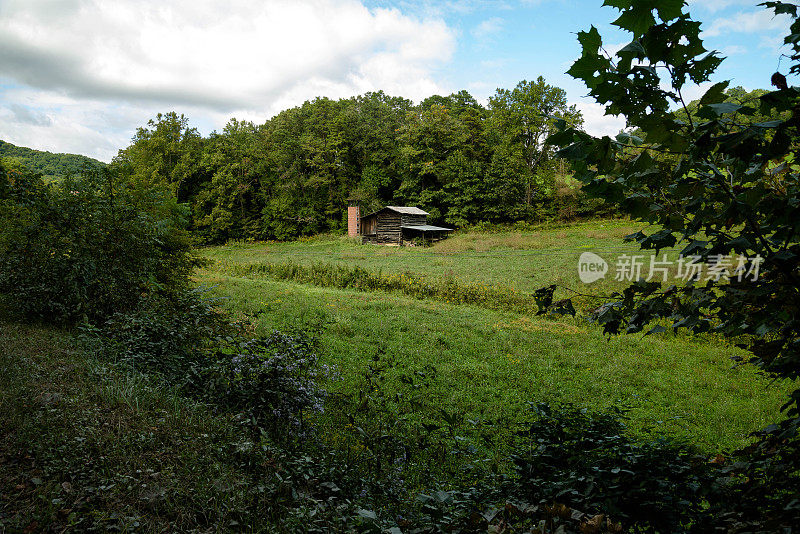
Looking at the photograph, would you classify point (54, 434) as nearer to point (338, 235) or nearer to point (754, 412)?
point (754, 412)

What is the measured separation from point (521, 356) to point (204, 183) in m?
46.6

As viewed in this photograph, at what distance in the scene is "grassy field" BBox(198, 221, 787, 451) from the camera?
7.32 m

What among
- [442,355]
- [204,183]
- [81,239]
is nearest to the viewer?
[81,239]

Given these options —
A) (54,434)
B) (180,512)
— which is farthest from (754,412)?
(54,434)

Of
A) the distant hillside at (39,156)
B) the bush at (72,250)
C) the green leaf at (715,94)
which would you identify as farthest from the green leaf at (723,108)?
the distant hillside at (39,156)

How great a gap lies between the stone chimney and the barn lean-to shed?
261cm

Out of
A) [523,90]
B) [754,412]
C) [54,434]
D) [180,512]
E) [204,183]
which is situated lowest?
[754,412]

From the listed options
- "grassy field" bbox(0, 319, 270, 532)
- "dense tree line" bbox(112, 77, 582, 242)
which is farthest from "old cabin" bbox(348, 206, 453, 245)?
"grassy field" bbox(0, 319, 270, 532)

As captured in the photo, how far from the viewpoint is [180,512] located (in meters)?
2.67

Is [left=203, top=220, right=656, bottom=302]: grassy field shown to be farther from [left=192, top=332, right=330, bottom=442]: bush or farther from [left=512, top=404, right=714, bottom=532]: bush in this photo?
[left=512, top=404, right=714, bottom=532]: bush

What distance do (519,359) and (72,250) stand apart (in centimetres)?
930

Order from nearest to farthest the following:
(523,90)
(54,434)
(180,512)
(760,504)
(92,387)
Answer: (760,504) < (180,512) < (54,434) < (92,387) < (523,90)

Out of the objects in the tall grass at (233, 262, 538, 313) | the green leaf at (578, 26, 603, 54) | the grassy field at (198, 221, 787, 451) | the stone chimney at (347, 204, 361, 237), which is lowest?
the grassy field at (198, 221, 787, 451)

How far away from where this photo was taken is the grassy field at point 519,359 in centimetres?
732
